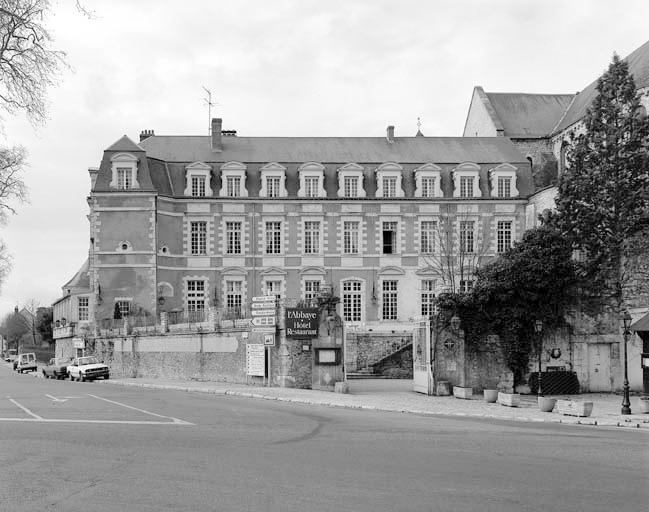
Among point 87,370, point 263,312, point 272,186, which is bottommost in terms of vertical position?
point 87,370

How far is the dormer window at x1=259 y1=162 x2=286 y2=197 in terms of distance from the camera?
188 ft

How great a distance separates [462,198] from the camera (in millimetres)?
57594

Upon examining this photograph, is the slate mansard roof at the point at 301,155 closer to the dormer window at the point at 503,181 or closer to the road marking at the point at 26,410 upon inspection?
the dormer window at the point at 503,181

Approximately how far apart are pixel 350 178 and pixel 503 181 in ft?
34.3

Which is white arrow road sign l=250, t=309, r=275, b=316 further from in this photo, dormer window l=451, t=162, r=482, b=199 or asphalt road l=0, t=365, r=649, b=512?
dormer window l=451, t=162, r=482, b=199

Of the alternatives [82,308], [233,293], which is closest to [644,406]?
[233,293]

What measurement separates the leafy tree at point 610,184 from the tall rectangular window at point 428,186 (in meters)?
18.6

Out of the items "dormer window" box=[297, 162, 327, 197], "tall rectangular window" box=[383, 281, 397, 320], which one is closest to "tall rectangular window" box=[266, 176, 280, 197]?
"dormer window" box=[297, 162, 327, 197]

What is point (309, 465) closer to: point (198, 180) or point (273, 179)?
point (273, 179)

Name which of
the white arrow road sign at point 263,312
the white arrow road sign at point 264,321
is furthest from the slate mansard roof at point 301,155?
the white arrow road sign at point 264,321

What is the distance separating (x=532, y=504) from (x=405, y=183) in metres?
48.4

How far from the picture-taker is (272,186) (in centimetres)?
5766

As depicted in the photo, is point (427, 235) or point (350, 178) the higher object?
point (350, 178)

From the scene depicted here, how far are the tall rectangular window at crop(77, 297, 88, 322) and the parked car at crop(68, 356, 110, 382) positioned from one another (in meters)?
10.5
